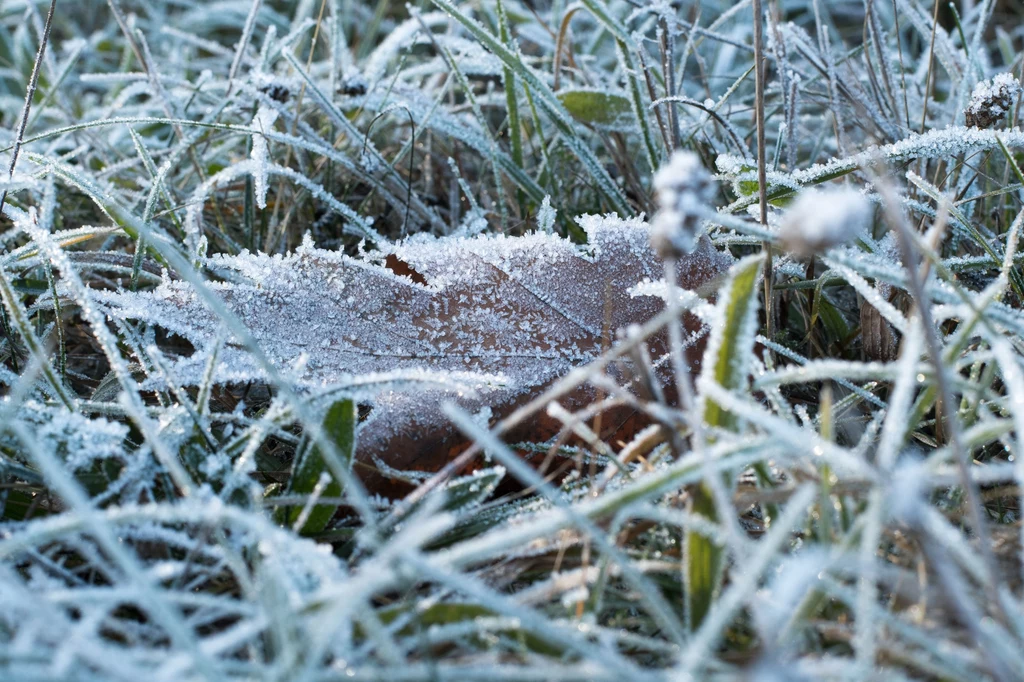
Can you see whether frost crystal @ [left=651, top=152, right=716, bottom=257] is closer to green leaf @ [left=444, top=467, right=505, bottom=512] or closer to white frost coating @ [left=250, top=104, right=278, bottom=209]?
green leaf @ [left=444, top=467, right=505, bottom=512]

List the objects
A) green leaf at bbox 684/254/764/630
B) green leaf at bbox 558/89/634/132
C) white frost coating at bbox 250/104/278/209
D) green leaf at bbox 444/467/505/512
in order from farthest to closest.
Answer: green leaf at bbox 558/89/634/132
white frost coating at bbox 250/104/278/209
green leaf at bbox 444/467/505/512
green leaf at bbox 684/254/764/630

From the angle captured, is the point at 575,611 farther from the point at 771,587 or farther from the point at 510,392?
the point at 510,392

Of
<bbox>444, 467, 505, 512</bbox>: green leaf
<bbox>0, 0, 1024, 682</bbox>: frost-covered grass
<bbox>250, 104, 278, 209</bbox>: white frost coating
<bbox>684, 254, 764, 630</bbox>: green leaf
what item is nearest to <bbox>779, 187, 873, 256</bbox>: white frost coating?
<bbox>0, 0, 1024, 682</bbox>: frost-covered grass

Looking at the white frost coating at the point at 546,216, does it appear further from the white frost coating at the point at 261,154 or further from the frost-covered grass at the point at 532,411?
the white frost coating at the point at 261,154

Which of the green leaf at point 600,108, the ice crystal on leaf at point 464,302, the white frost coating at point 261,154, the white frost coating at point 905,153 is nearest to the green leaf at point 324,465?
the ice crystal on leaf at point 464,302

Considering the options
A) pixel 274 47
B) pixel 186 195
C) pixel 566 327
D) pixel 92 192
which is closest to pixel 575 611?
pixel 566 327

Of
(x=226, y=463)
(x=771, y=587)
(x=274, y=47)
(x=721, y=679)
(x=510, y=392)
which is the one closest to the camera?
(x=721, y=679)
